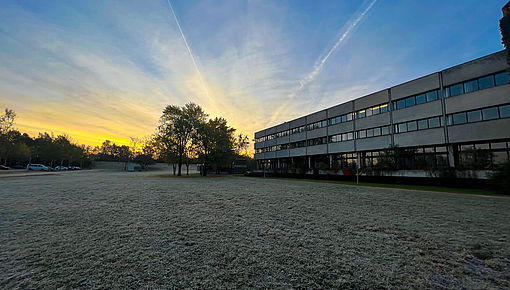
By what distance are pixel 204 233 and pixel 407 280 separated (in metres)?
4.15

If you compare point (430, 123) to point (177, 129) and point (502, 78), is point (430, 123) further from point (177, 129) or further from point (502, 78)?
point (177, 129)

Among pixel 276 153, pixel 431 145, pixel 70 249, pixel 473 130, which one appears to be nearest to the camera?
pixel 70 249

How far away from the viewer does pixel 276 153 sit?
54219mm

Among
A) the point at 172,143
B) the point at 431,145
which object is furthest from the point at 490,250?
the point at 172,143

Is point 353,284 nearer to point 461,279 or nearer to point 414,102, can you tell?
point 461,279

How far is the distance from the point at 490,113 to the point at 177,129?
44.5 meters

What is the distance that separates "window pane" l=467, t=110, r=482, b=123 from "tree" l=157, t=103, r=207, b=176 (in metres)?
40.0

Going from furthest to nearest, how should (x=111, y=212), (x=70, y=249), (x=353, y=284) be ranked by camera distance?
(x=111, y=212)
(x=70, y=249)
(x=353, y=284)

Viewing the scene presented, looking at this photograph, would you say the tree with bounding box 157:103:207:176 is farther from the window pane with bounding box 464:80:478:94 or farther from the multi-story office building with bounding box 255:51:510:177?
the window pane with bounding box 464:80:478:94

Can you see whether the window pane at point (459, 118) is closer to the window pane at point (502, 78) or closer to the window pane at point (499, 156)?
the window pane at point (502, 78)

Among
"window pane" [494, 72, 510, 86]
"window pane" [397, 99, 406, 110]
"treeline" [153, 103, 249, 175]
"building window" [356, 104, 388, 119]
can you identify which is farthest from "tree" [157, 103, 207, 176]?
"window pane" [494, 72, 510, 86]

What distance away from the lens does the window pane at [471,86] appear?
22.0 meters

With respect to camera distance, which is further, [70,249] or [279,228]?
[279,228]

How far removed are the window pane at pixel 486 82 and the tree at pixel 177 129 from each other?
4083cm
